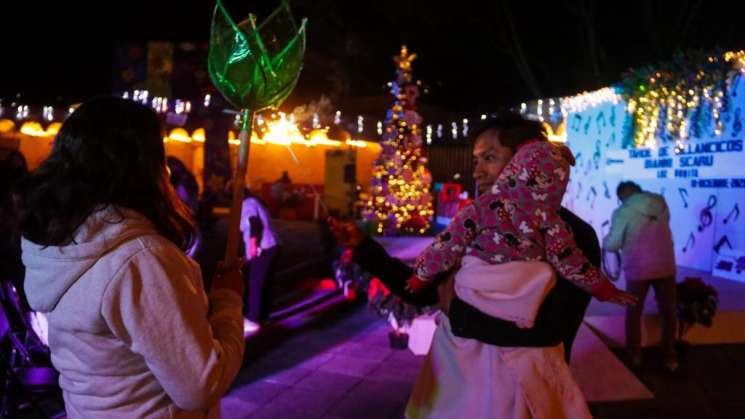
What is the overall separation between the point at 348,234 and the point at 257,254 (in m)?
4.44

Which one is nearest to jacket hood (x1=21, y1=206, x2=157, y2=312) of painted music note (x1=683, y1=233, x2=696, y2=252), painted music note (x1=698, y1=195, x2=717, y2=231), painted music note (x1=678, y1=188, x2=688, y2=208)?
painted music note (x1=698, y1=195, x2=717, y2=231)

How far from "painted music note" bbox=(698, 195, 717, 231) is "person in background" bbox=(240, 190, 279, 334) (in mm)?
6912

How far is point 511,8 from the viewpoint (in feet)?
68.4

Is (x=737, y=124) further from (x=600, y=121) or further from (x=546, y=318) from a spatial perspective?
(x=546, y=318)

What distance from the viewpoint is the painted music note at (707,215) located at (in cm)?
895

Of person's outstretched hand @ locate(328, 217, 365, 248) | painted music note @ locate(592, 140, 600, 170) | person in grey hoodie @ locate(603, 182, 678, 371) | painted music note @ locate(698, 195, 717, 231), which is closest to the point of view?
person's outstretched hand @ locate(328, 217, 365, 248)

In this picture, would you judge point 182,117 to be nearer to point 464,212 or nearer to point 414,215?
point 414,215

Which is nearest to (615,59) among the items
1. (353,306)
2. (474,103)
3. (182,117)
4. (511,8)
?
(511,8)

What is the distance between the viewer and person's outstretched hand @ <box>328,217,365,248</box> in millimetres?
2340

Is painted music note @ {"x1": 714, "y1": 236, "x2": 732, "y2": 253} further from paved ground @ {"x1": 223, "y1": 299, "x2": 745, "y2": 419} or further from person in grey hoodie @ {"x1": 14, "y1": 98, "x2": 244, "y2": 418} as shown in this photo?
person in grey hoodie @ {"x1": 14, "y1": 98, "x2": 244, "y2": 418}

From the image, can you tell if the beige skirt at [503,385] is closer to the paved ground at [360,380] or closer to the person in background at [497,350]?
the person in background at [497,350]

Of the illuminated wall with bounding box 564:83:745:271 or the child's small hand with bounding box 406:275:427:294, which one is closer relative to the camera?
the child's small hand with bounding box 406:275:427:294

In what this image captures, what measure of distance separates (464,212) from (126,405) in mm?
1188

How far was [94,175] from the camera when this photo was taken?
54.6 inches
